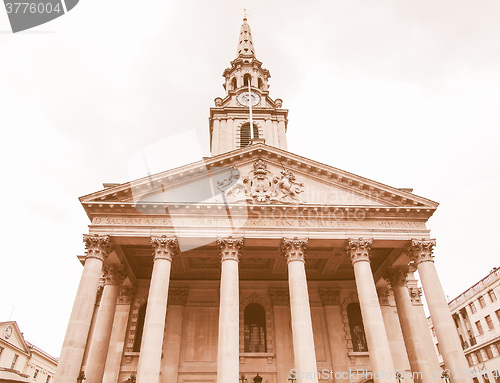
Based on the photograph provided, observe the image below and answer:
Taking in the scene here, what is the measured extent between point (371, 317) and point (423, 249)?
4813 mm

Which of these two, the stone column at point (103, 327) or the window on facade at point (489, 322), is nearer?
the stone column at point (103, 327)

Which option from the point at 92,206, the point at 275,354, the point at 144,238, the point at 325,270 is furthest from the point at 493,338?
the point at 92,206

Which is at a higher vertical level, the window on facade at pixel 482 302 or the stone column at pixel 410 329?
the window on facade at pixel 482 302

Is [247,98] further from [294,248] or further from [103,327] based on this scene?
[103,327]

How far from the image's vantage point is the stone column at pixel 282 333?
2102 centimetres

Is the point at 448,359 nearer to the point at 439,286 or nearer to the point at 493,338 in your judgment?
the point at 439,286

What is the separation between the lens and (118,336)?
21844mm

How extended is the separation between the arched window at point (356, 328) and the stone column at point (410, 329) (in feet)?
9.42

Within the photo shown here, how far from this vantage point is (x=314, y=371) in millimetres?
15656

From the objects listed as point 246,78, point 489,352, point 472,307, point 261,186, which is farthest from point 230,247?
point 472,307

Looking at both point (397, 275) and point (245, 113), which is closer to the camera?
point (397, 275)

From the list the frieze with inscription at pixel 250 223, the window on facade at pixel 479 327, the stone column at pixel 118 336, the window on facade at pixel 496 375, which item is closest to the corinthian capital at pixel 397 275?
the frieze with inscription at pixel 250 223

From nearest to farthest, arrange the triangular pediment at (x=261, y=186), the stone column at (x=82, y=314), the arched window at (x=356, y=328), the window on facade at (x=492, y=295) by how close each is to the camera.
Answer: the stone column at (x=82, y=314) → the triangular pediment at (x=261, y=186) → the arched window at (x=356, y=328) → the window on facade at (x=492, y=295)

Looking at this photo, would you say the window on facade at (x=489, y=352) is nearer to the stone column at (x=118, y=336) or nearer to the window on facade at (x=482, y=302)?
the window on facade at (x=482, y=302)
